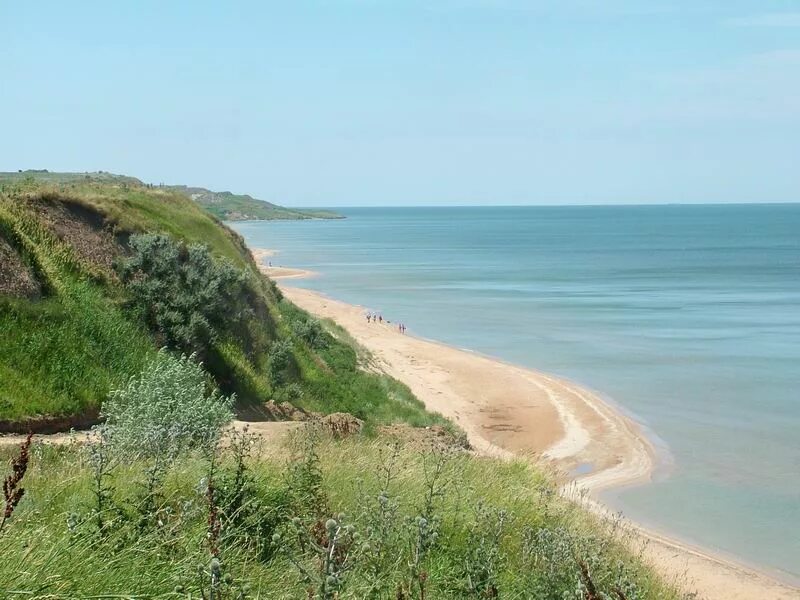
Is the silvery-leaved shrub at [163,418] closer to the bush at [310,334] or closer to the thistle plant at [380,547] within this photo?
the thistle plant at [380,547]

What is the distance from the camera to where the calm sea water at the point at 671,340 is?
871 inches

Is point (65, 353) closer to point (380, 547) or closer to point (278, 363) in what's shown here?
point (278, 363)

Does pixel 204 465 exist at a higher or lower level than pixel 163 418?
higher

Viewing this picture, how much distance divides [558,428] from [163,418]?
20.9 meters

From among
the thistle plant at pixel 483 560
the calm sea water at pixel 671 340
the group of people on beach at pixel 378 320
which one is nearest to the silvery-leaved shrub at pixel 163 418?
the thistle plant at pixel 483 560

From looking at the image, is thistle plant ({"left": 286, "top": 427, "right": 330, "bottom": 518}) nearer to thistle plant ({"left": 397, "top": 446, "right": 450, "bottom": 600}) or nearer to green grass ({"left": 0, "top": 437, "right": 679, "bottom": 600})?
green grass ({"left": 0, "top": 437, "right": 679, "bottom": 600})

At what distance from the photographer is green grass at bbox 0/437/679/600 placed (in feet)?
17.0

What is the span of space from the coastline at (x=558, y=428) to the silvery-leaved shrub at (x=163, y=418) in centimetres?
706

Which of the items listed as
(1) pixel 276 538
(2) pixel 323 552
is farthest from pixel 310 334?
(2) pixel 323 552

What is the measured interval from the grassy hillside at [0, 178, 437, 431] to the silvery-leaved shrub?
246 centimetres

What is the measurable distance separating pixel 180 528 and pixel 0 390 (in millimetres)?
8697

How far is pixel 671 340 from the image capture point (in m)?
46.2

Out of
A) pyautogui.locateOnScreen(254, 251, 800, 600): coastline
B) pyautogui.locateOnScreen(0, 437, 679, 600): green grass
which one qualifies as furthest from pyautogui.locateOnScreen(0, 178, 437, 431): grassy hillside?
pyautogui.locateOnScreen(0, 437, 679, 600): green grass

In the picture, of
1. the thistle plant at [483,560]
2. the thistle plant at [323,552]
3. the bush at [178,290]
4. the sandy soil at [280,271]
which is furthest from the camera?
the sandy soil at [280,271]
